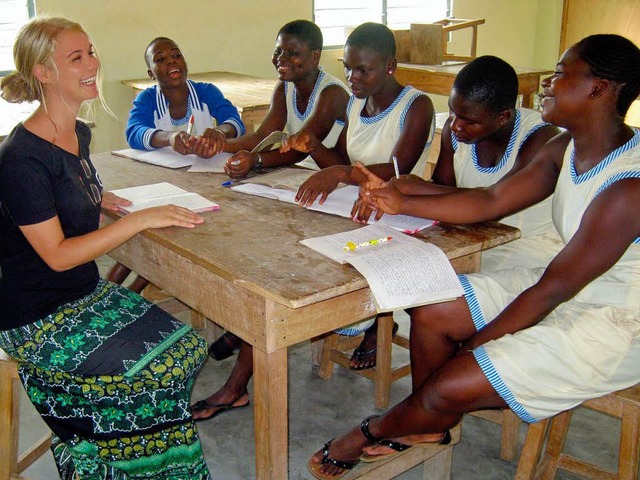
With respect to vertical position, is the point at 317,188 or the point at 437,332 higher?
the point at 317,188

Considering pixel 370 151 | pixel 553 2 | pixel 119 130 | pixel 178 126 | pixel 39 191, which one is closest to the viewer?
pixel 39 191

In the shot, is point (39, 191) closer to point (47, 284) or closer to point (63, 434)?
point (47, 284)

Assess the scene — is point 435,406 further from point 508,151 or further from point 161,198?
point 161,198

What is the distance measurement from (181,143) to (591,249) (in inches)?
63.1

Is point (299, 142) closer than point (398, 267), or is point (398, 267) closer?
point (398, 267)

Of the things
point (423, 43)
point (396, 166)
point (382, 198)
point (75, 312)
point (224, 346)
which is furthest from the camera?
point (423, 43)

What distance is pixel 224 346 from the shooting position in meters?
2.73

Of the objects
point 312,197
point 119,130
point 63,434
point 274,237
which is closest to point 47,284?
point 63,434

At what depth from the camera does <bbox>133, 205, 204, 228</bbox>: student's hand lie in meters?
1.86

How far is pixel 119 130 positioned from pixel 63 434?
3.84 metres

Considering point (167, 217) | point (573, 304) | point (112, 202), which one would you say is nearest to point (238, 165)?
point (112, 202)

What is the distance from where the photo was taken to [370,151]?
2625mm

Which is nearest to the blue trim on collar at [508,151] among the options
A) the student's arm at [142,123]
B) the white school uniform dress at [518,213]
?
the white school uniform dress at [518,213]

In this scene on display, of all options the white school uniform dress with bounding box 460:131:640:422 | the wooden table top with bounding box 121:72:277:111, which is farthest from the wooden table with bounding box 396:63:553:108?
the white school uniform dress with bounding box 460:131:640:422
